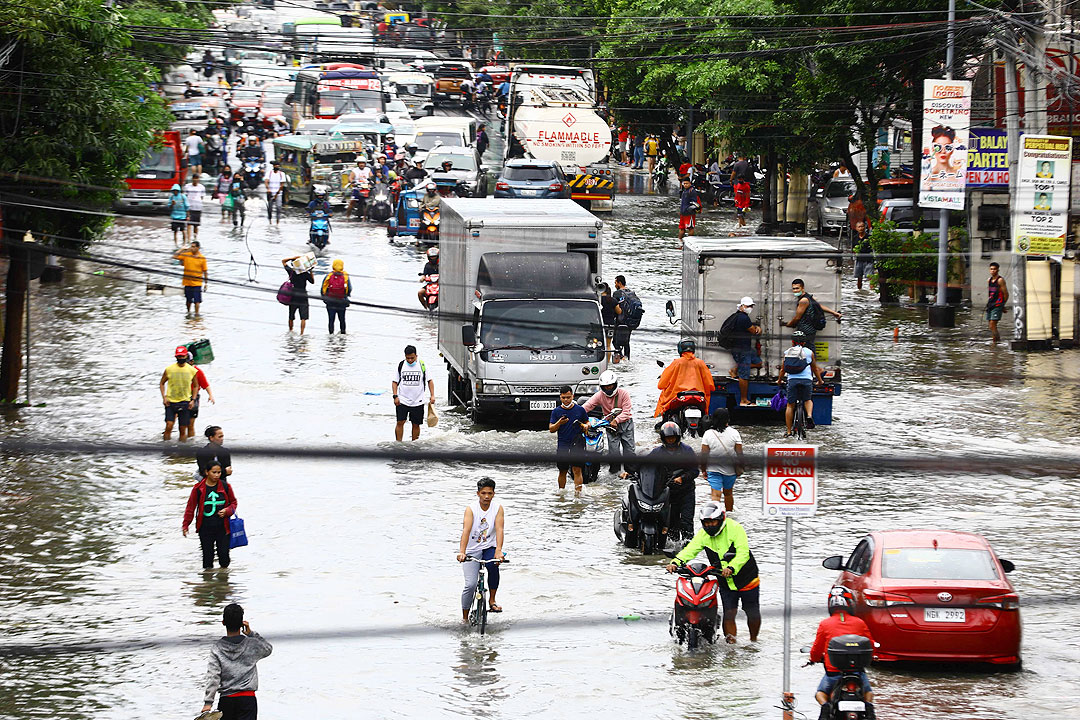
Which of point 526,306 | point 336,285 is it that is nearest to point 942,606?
point 526,306

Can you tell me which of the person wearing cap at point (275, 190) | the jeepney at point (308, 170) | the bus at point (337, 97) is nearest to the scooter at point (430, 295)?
the person wearing cap at point (275, 190)

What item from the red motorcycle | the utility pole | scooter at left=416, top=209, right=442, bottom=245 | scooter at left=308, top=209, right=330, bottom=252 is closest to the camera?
the red motorcycle

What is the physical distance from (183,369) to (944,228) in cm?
1753

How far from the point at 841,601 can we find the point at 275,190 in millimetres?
33783

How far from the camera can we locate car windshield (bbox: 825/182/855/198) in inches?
1772

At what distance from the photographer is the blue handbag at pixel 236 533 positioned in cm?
1482

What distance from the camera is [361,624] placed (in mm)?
12938

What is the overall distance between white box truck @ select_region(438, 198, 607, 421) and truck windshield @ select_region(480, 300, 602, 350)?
0.02 metres

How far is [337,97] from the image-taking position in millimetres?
60250

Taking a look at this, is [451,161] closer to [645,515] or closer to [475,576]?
[645,515]

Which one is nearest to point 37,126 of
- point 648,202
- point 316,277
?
point 316,277

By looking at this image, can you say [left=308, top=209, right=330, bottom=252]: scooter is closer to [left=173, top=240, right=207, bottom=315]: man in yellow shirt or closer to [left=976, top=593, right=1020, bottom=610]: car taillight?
[left=173, top=240, right=207, bottom=315]: man in yellow shirt

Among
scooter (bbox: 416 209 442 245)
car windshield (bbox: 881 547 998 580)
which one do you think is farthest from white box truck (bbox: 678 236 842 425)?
scooter (bbox: 416 209 442 245)

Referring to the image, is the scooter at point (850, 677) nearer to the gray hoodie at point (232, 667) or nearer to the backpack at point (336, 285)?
the gray hoodie at point (232, 667)
